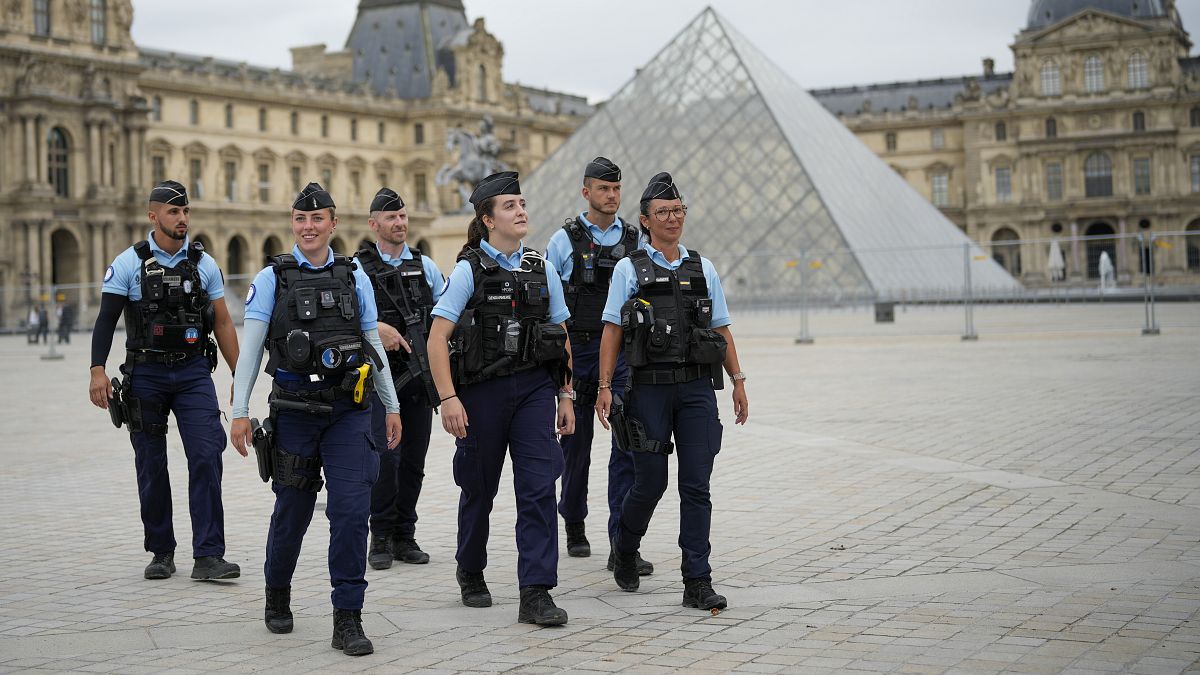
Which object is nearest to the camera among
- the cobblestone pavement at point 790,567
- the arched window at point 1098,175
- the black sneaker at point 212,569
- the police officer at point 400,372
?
the cobblestone pavement at point 790,567

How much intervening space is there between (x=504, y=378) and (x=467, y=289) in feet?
1.23

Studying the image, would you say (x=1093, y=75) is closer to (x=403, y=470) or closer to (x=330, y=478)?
(x=403, y=470)

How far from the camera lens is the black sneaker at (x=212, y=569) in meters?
6.44

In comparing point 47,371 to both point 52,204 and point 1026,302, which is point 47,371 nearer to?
point 1026,302

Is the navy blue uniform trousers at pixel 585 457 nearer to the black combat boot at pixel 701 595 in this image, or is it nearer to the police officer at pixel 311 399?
the black combat boot at pixel 701 595

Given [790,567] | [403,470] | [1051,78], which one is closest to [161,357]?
[403,470]

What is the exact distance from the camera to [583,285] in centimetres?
680

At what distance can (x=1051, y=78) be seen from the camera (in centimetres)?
8381

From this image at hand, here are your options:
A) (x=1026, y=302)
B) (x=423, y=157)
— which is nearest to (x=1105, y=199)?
(x=423, y=157)

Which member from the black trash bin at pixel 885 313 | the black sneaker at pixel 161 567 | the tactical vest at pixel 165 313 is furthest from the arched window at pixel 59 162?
→ the black sneaker at pixel 161 567

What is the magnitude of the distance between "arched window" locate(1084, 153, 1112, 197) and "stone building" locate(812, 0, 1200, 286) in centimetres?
6

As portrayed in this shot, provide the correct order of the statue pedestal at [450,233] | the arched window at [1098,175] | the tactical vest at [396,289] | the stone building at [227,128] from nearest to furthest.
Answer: the tactical vest at [396,289]
the statue pedestal at [450,233]
the stone building at [227,128]
the arched window at [1098,175]

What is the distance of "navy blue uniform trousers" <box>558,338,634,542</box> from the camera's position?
6.61 m

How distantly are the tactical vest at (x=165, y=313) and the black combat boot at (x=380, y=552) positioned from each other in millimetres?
Answer: 1219
